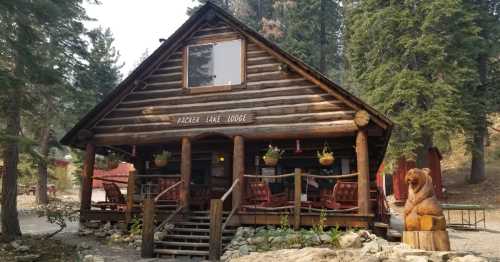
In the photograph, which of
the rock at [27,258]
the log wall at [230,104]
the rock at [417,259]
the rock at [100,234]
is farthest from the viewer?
the rock at [100,234]

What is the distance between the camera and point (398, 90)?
21.4m

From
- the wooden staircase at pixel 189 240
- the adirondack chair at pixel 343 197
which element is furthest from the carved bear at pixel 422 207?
the wooden staircase at pixel 189 240

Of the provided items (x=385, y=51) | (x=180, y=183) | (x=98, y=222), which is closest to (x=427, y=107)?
(x=385, y=51)

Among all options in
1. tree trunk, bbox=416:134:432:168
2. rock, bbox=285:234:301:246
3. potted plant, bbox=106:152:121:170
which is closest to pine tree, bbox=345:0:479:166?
tree trunk, bbox=416:134:432:168

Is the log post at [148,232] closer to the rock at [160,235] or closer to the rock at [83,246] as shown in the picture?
the rock at [160,235]

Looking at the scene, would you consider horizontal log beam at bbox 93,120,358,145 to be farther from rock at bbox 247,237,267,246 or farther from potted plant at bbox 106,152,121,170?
rock at bbox 247,237,267,246

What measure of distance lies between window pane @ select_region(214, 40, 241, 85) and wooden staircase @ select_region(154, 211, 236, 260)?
4.34 m

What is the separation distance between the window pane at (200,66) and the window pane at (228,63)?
21 centimetres

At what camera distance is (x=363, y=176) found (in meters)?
11.2

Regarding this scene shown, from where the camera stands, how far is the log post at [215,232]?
9.87 metres

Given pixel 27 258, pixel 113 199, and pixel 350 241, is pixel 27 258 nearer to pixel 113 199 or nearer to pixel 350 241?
pixel 113 199

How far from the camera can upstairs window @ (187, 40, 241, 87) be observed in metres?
13.6

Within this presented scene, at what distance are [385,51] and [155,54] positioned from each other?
14.9m

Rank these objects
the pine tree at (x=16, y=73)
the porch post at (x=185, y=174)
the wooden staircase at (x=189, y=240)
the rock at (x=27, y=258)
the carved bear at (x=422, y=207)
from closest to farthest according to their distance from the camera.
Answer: the carved bear at (x=422, y=207), the rock at (x=27, y=258), the wooden staircase at (x=189, y=240), the pine tree at (x=16, y=73), the porch post at (x=185, y=174)
